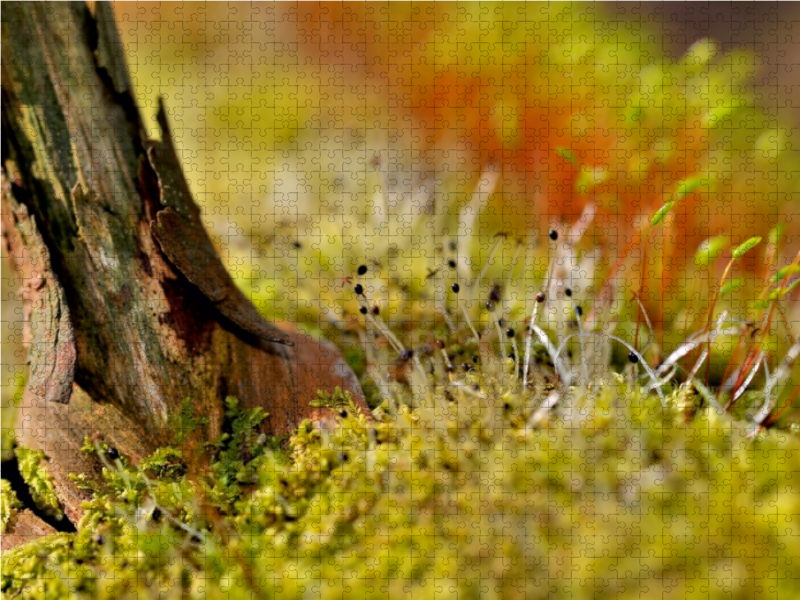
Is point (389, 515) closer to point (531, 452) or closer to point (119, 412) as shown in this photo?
point (531, 452)

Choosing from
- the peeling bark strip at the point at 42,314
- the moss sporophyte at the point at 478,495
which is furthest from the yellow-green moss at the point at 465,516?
the peeling bark strip at the point at 42,314

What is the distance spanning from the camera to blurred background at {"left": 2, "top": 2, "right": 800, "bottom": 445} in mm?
2473

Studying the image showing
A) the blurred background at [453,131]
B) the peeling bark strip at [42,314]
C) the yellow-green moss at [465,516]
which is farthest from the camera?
the blurred background at [453,131]

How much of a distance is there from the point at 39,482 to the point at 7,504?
8 centimetres

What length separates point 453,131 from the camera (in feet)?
11.3

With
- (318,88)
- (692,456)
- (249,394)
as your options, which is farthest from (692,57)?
(318,88)

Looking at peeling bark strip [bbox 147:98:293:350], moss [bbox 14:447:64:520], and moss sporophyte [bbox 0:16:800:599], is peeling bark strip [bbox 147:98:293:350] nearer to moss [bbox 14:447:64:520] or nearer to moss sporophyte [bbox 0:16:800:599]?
moss sporophyte [bbox 0:16:800:599]

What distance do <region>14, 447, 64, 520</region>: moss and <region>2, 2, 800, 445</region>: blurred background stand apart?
26 cm

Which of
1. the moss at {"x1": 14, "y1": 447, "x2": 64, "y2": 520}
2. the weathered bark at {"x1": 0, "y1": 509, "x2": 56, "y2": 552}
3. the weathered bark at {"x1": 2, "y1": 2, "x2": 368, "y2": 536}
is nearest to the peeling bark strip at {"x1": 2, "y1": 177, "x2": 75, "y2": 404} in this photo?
the weathered bark at {"x1": 2, "y1": 2, "x2": 368, "y2": 536}

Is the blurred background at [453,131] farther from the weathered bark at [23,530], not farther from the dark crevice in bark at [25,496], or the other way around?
the weathered bark at [23,530]

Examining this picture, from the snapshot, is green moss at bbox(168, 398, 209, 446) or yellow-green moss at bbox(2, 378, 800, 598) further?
green moss at bbox(168, 398, 209, 446)

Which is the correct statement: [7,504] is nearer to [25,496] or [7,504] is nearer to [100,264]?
[25,496]

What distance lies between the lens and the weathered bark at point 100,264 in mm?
1429

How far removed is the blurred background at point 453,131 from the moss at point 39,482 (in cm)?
26
